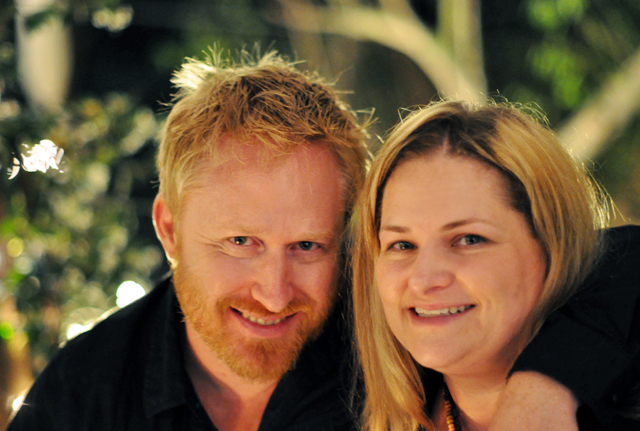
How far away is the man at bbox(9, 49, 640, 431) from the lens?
6.10ft

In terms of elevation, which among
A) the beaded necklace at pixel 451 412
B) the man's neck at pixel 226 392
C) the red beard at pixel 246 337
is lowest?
the beaded necklace at pixel 451 412

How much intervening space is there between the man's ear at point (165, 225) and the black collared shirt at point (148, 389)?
0.24 meters

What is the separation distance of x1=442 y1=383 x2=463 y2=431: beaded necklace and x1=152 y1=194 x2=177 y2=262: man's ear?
0.96m

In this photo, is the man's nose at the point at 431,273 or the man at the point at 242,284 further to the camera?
the man at the point at 242,284

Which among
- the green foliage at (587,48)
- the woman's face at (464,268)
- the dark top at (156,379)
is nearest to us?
the woman's face at (464,268)

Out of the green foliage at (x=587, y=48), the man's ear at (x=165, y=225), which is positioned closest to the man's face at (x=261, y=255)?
the man's ear at (x=165, y=225)

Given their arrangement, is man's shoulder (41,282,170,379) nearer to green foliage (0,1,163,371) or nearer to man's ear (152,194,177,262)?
man's ear (152,194,177,262)

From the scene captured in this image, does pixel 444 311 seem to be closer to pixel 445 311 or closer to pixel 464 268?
pixel 445 311

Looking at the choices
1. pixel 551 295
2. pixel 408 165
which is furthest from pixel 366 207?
pixel 551 295

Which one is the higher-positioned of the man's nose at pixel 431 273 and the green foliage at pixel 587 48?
the green foliage at pixel 587 48

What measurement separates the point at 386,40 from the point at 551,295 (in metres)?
3.86

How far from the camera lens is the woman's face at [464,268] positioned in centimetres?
146

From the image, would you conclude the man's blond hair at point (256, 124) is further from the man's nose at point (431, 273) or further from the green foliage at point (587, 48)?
the green foliage at point (587, 48)

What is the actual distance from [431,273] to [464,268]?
0.07 metres
